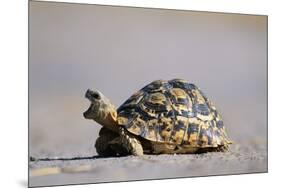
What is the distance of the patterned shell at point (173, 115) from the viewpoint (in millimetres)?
4219

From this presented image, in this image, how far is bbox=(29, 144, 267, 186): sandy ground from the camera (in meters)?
4.10

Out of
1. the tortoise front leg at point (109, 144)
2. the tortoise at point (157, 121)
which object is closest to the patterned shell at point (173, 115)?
the tortoise at point (157, 121)

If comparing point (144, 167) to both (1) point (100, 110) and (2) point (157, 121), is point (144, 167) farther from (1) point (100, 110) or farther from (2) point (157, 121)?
(1) point (100, 110)

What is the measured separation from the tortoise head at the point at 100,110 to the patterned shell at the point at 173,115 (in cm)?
6

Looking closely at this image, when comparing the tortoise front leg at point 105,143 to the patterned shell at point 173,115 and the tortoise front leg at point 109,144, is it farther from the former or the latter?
the patterned shell at point 173,115

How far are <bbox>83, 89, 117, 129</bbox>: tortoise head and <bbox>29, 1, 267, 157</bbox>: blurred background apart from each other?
43 mm

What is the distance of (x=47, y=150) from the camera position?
13.5 ft

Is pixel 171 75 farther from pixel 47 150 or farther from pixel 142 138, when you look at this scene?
pixel 47 150

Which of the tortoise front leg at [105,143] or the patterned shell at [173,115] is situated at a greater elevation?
the patterned shell at [173,115]

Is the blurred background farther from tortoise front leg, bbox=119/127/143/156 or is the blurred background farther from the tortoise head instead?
tortoise front leg, bbox=119/127/143/156

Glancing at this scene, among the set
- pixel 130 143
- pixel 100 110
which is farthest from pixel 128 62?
pixel 130 143

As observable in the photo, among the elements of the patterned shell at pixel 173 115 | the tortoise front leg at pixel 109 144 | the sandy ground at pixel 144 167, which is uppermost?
the patterned shell at pixel 173 115
